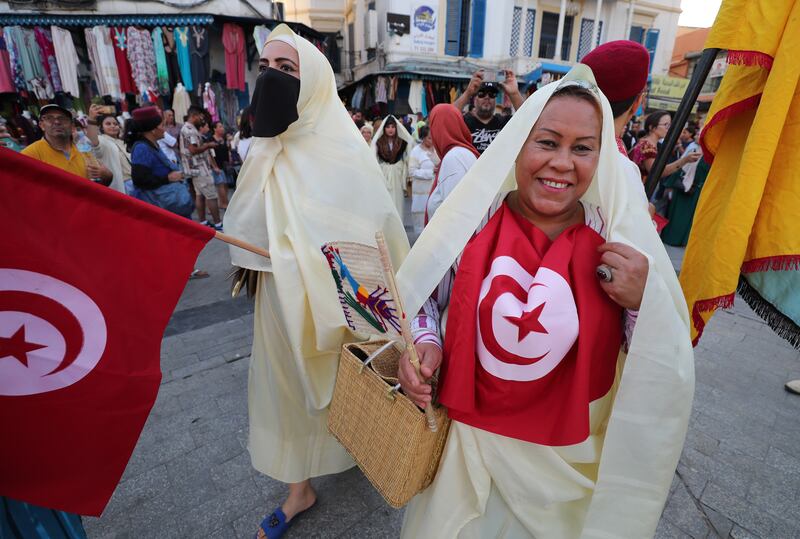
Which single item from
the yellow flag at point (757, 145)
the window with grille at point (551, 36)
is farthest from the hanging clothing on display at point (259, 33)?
the window with grille at point (551, 36)

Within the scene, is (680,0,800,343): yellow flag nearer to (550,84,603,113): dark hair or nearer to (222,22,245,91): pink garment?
(550,84,603,113): dark hair

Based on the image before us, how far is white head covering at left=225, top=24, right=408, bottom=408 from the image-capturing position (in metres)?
1.65

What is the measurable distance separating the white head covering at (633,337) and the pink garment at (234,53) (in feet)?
41.6

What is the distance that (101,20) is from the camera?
1013cm

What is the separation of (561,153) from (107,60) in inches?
504

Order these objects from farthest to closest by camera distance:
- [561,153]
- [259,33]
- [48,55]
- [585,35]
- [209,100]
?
[585,35], [259,33], [209,100], [48,55], [561,153]

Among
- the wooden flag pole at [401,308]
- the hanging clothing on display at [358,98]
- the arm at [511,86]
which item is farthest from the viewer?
the hanging clothing on display at [358,98]

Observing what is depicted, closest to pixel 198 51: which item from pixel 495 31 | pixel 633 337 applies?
pixel 495 31

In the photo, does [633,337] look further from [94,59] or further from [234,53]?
[94,59]

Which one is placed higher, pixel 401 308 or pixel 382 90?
pixel 382 90

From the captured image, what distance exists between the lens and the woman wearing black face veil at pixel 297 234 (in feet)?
5.42

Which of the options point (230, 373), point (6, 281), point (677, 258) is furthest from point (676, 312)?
point (677, 258)

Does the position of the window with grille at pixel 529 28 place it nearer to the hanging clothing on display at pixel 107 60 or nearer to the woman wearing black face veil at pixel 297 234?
the hanging clothing on display at pixel 107 60

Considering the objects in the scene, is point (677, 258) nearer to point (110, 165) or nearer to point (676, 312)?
point (676, 312)
